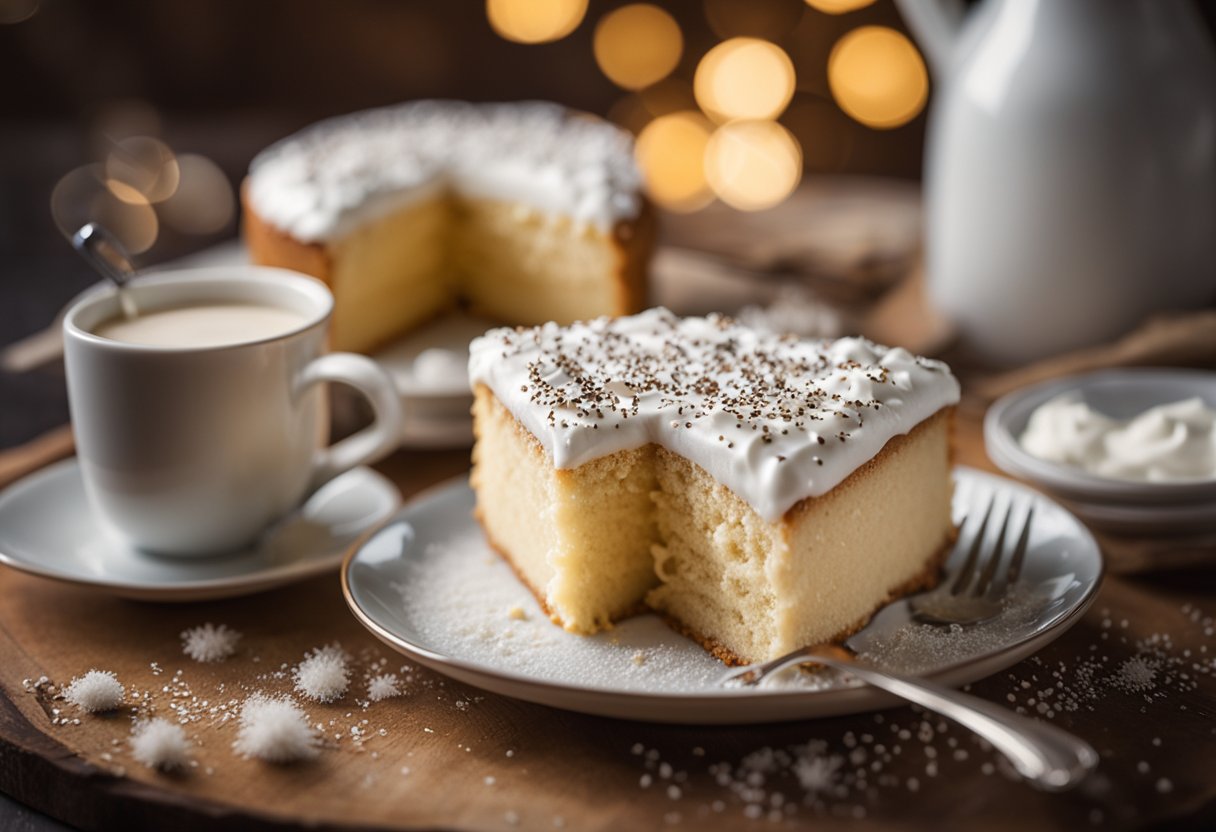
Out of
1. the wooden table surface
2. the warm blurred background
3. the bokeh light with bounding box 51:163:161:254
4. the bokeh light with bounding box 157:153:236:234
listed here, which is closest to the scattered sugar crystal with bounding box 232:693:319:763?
the wooden table surface

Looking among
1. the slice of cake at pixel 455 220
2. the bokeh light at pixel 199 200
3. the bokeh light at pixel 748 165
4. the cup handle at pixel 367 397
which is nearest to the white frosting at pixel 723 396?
the cup handle at pixel 367 397

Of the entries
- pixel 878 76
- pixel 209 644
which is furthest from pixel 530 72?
pixel 209 644

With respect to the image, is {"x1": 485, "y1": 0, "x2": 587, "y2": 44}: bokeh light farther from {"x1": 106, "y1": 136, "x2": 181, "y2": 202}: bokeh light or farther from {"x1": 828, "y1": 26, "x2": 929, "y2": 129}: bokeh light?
{"x1": 106, "y1": 136, "x2": 181, "y2": 202}: bokeh light

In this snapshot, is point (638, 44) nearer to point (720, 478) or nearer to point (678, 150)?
point (678, 150)

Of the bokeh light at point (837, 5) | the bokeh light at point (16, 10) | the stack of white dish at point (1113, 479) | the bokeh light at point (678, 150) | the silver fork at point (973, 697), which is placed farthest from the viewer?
the bokeh light at point (678, 150)

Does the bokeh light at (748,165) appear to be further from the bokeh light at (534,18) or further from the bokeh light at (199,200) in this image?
the bokeh light at (199,200)

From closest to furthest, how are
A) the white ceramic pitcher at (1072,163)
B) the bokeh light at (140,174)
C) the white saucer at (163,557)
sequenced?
the white saucer at (163,557) < the white ceramic pitcher at (1072,163) < the bokeh light at (140,174)
